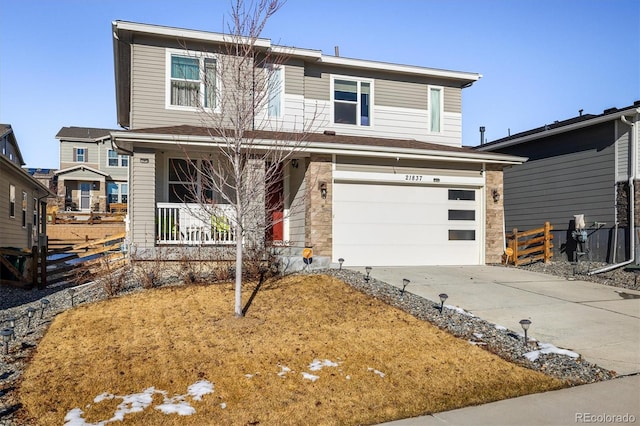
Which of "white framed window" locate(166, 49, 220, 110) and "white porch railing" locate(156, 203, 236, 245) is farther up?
"white framed window" locate(166, 49, 220, 110)

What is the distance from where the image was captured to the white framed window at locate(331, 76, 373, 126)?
14.5 m

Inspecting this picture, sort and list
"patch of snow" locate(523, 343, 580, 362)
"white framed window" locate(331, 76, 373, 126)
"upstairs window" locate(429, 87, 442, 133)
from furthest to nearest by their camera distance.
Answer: "upstairs window" locate(429, 87, 442, 133)
"white framed window" locate(331, 76, 373, 126)
"patch of snow" locate(523, 343, 580, 362)

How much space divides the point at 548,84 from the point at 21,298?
15.6 metres

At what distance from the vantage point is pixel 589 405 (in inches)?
178

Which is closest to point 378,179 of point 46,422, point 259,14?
point 259,14

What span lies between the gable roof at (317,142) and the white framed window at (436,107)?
175 centimetres

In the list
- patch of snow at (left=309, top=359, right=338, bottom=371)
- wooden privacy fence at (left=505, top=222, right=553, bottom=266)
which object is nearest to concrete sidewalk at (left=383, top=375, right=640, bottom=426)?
patch of snow at (left=309, top=359, right=338, bottom=371)

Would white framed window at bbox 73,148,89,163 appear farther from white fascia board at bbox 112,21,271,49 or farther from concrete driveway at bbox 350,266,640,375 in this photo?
concrete driveway at bbox 350,266,640,375

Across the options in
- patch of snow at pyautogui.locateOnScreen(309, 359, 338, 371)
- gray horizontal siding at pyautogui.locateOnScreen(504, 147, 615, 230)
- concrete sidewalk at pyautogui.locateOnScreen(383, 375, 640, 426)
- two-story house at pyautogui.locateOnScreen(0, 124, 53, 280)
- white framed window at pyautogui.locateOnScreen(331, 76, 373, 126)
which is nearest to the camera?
concrete sidewalk at pyautogui.locateOnScreen(383, 375, 640, 426)

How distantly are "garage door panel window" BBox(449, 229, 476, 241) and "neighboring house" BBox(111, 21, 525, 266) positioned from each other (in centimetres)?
3

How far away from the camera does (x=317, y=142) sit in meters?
11.5

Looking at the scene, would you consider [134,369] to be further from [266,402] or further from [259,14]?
[259,14]

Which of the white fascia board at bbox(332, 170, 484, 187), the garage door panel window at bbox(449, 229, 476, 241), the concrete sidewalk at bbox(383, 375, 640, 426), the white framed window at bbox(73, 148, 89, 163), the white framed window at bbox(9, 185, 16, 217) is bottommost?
the concrete sidewalk at bbox(383, 375, 640, 426)

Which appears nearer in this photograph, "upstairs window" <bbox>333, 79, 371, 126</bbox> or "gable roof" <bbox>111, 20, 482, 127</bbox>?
"gable roof" <bbox>111, 20, 482, 127</bbox>
